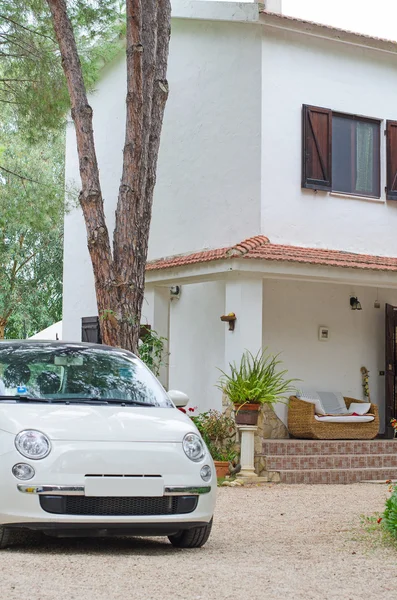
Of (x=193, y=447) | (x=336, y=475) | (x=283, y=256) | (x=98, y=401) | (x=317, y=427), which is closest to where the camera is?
(x=193, y=447)

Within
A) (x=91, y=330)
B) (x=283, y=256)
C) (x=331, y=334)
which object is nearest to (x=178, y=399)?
(x=283, y=256)

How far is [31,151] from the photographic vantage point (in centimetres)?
2581

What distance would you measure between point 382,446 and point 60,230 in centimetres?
1701

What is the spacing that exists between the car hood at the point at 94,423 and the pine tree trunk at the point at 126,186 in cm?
515

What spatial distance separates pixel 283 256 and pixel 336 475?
3062mm

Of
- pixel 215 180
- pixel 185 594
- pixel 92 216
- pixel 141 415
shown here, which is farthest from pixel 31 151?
pixel 185 594

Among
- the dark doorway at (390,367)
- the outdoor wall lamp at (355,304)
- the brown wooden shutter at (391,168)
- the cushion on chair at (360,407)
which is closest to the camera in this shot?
the cushion on chair at (360,407)

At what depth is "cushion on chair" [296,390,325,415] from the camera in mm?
14516

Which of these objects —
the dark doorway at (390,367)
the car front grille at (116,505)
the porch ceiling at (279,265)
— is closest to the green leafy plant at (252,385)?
the porch ceiling at (279,265)

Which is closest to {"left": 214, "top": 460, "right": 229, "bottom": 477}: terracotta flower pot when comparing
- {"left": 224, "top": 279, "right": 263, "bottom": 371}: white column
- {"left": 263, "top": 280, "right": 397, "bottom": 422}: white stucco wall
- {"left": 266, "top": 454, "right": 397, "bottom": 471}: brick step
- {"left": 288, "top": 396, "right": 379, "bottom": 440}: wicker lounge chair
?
{"left": 266, "top": 454, "right": 397, "bottom": 471}: brick step

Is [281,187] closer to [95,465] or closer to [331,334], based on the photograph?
[331,334]

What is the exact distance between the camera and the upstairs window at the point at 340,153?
15461 mm

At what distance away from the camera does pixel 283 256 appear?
44.7 feet

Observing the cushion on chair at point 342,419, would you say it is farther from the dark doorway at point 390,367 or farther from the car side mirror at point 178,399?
the car side mirror at point 178,399
